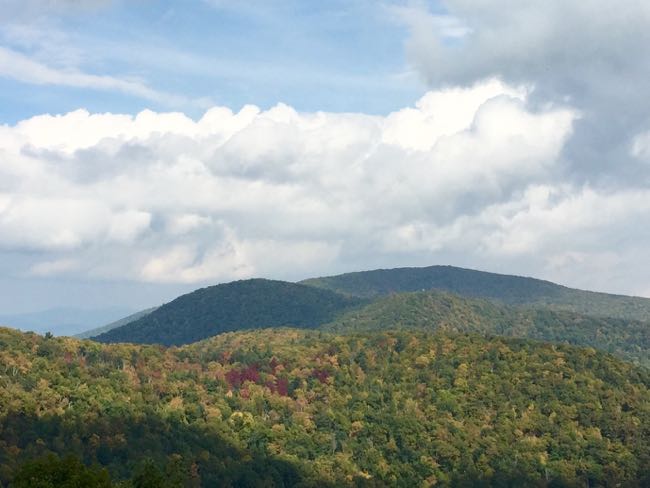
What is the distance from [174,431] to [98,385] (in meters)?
22.9

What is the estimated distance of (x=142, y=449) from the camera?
174 meters

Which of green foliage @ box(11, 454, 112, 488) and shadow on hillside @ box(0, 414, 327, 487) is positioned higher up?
green foliage @ box(11, 454, 112, 488)

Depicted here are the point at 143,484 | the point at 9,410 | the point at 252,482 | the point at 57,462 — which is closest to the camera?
the point at 57,462

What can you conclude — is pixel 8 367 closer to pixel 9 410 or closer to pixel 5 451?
pixel 9 410

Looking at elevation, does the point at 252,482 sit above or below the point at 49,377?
below

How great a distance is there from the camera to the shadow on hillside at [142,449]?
15950 cm

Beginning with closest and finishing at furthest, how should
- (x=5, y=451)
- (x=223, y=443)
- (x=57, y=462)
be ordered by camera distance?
(x=57, y=462), (x=5, y=451), (x=223, y=443)

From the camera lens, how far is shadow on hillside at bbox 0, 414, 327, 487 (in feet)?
523

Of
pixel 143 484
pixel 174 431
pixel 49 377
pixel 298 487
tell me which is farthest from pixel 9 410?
pixel 143 484

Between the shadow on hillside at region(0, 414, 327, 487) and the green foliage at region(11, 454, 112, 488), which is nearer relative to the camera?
the green foliage at region(11, 454, 112, 488)

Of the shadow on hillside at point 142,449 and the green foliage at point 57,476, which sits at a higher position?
the green foliage at point 57,476

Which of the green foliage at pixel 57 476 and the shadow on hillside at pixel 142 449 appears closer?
the green foliage at pixel 57 476

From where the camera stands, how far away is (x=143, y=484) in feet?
287

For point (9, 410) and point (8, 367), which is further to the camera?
point (8, 367)
